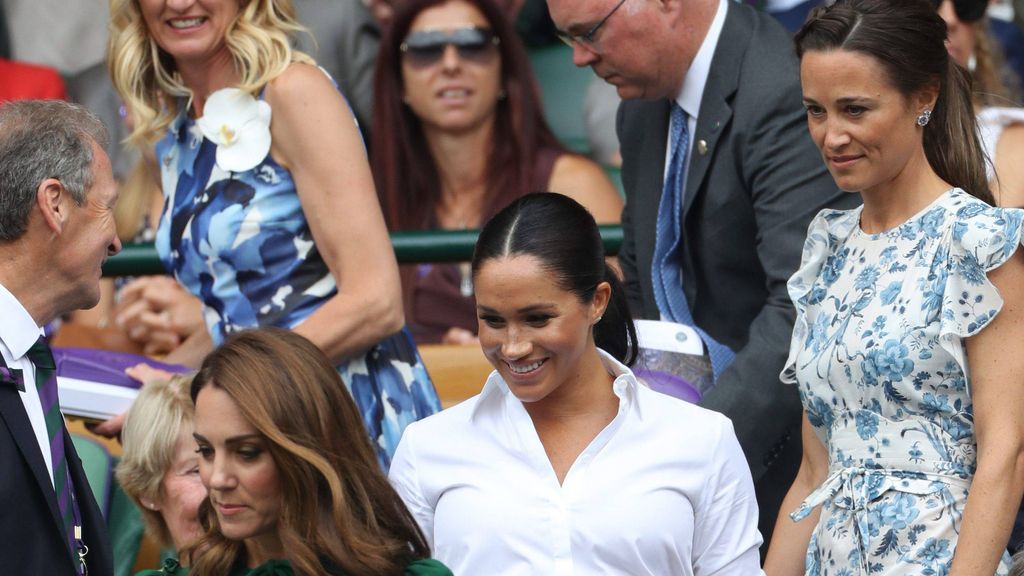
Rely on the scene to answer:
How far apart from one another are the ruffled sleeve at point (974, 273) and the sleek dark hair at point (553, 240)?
68 cm

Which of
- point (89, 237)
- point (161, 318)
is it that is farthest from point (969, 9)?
point (89, 237)

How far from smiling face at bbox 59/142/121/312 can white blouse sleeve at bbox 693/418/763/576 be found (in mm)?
1211

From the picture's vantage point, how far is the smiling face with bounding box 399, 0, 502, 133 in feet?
20.2

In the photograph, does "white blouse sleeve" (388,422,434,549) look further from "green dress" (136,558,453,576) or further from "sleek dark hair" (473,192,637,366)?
"sleek dark hair" (473,192,637,366)

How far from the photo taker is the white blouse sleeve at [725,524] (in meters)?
3.32

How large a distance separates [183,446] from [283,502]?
1.03 m

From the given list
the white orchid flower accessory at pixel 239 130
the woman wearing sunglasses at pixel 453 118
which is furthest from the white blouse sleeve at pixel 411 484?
the woman wearing sunglasses at pixel 453 118

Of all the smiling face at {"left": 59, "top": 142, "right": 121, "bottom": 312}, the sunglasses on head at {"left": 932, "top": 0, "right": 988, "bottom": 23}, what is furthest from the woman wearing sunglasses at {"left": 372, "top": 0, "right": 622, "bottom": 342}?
the smiling face at {"left": 59, "top": 142, "right": 121, "bottom": 312}

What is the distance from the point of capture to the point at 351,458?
10.8 ft

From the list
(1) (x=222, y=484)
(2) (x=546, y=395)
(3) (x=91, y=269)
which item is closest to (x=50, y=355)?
(3) (x=91, y=269)

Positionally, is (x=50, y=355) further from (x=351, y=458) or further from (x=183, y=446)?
(x=183, y=446)

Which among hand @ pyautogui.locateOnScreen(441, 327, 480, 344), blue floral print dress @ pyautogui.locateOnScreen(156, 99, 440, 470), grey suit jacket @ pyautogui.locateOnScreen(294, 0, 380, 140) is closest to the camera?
blue floral print dress @ pyautogui.locateOnScreen(156, 99, 440, 470)

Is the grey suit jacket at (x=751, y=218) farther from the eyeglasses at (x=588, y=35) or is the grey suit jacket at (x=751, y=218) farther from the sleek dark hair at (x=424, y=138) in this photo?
the sleek dark hair at (x=424, y=138)

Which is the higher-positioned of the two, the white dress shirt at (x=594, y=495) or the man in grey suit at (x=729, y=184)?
the man in grey suit at (x=729, y=184)
